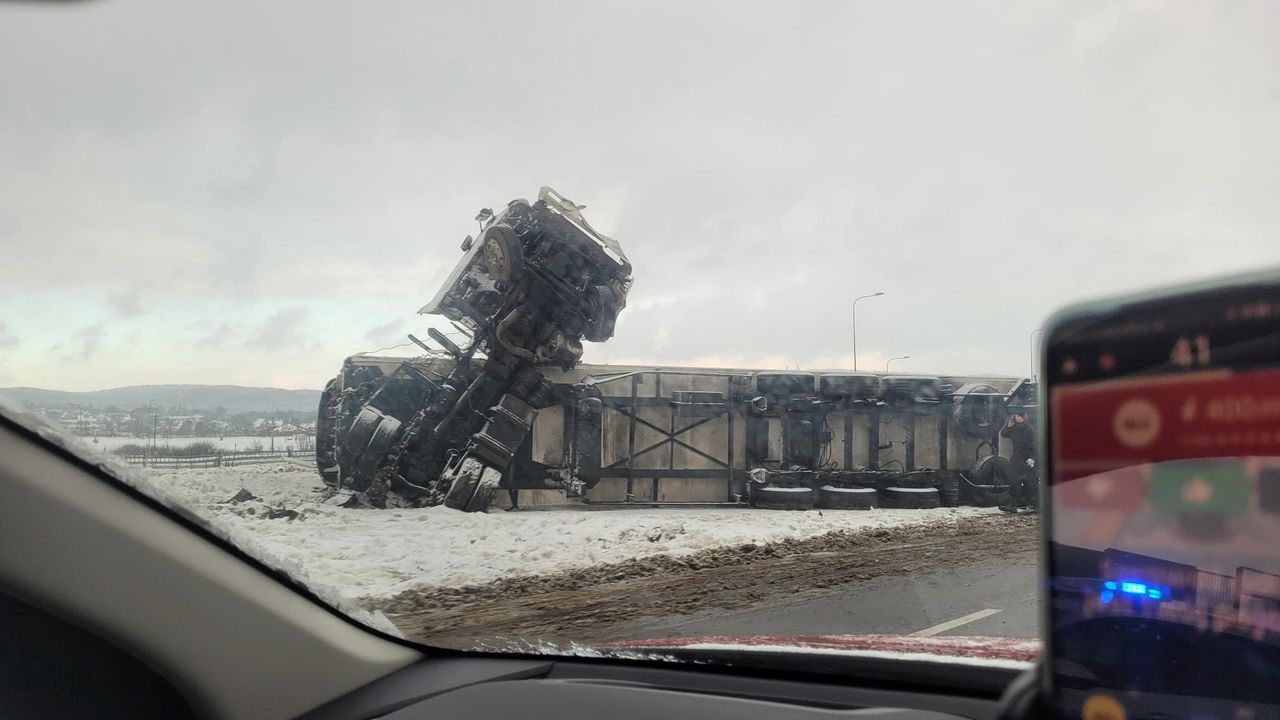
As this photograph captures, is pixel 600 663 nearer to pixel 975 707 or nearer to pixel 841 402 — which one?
pixel 975 707

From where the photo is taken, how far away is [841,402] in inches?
357

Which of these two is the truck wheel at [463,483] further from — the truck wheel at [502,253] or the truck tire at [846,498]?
the truck tire at [846,498]

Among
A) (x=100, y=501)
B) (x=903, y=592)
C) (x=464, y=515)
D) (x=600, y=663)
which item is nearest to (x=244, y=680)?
(x=100, y=501)

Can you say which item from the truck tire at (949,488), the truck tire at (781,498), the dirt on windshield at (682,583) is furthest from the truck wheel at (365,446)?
the truck tire at (949,488)

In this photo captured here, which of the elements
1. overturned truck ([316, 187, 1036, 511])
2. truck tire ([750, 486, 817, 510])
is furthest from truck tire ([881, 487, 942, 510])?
truck tire ([750, 486, 817, 510])

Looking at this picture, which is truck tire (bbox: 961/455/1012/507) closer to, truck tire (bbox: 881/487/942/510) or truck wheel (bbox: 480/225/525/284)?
truck tire (bbox: 881/487/942/510)

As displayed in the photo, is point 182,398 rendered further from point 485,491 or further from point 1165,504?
point 485,491

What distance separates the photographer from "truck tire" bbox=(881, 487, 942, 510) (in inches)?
308

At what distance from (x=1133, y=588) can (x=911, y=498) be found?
7.59 metres

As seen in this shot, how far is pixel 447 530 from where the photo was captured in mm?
6129

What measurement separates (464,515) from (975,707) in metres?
5.70

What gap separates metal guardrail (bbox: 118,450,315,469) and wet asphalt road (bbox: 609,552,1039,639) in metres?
1.82

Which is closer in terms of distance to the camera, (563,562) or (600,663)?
(600,663)

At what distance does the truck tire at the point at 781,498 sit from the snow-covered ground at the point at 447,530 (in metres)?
0.26
